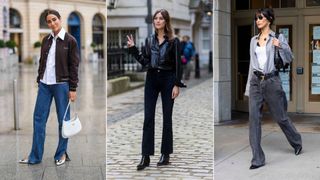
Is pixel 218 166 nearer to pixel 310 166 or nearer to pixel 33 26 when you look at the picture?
pixel 310 166

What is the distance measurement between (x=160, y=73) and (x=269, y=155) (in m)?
1.97

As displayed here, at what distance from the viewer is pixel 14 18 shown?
3856 centimetres

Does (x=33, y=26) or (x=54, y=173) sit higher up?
(x=33, y=26)

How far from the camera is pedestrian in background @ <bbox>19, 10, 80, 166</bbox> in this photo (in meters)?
6.12

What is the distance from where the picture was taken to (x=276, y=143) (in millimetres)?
7422

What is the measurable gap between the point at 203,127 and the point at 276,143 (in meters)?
1.18

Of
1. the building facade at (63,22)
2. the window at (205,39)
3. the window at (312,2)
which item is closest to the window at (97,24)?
the building facade at (63,22)

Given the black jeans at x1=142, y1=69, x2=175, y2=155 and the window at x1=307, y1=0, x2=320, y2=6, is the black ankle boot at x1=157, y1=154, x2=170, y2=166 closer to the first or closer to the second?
the black jeans at x1=142, y1=69, x2=175, y2=155

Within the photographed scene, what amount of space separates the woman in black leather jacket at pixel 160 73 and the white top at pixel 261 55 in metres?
1.05

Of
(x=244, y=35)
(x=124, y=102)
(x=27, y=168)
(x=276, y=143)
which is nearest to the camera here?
(x=27, y=168)

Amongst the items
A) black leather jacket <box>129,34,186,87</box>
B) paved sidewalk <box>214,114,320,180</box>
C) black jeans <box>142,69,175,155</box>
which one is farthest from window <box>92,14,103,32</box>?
black leather jacket <box>129,34,186,87</box>

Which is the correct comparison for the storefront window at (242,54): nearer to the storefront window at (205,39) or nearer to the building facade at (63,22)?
the building facade at (63,22)

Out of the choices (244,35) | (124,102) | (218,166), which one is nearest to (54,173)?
(218,166)

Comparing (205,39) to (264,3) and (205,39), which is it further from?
(264,3)
